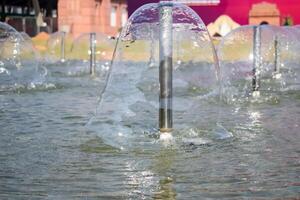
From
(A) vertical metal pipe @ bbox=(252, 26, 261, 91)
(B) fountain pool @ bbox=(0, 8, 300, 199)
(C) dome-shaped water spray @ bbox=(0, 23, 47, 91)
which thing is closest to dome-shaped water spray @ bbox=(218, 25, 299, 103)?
(A) vertical metal pipe @ bbox=(252, 26, 261, 91)

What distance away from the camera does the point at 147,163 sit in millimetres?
5242

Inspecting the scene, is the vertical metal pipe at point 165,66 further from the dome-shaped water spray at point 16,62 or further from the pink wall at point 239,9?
the pink wall at point 239,9

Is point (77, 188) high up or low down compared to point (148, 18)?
down

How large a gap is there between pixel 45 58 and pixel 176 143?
1870cm

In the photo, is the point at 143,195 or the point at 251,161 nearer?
the point at 143,195

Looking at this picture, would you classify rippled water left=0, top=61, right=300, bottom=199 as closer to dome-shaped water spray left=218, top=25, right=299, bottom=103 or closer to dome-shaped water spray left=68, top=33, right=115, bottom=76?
dome-shaped water spray left=218, top=25, right=299, bottom=103

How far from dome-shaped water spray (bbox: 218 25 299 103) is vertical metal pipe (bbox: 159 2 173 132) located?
450cm

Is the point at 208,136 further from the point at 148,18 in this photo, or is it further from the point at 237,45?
the point at 237,45

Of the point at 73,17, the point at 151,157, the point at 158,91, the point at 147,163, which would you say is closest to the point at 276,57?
the point at 158,91

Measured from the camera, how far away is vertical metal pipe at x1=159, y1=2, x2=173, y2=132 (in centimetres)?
624

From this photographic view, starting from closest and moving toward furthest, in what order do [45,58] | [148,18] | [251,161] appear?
[251,161] → [148,18] → [45,58]

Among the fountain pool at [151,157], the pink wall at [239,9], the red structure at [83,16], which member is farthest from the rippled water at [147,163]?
the pink wall at [239,9]

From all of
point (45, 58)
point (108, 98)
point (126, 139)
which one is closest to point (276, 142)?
point (126, 139)

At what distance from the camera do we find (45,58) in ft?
79.4
